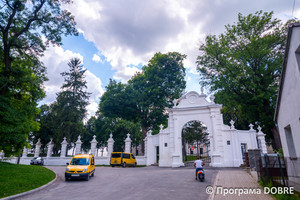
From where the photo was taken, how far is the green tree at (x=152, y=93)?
3766 cm

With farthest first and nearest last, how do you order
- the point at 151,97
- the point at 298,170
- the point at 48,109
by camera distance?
the point at 48,109 < the point at 151,97 < the point at 298,170

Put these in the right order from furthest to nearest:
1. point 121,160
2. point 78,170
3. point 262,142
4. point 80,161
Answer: point 121,160, point 262,142, point 80,161, point 78,170

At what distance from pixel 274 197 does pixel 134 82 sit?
36.6 meters

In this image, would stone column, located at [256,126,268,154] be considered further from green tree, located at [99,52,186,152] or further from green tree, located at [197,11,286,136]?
green tree, located at [99,52,186,152]

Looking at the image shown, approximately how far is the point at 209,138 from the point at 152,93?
17.7 meters

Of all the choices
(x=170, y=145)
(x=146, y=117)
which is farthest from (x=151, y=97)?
(x=170, y=145)

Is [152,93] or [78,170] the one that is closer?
[78,170]

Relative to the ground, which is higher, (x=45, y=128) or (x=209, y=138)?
(x=45, y=128)

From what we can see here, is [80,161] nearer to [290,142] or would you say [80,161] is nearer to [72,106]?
[290,142]

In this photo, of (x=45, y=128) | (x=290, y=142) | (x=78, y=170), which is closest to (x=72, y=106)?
(x=45, y=128)

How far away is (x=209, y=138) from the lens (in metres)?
22.9

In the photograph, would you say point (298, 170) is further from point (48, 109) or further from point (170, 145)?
point (48, 109)

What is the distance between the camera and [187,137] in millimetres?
39281

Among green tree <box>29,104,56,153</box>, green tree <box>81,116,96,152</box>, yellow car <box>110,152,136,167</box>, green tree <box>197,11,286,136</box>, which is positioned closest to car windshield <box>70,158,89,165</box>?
yellow car <box>110,152,136,167</box>
